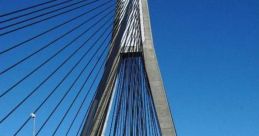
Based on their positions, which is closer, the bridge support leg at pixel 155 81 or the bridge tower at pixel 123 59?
the bridge support leg at pixel 155 81

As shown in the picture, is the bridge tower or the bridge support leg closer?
the bridge support leg

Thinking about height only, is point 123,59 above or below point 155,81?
above

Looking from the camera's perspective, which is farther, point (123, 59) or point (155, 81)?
point (123, 59)

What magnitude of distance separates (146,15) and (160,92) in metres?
3.55

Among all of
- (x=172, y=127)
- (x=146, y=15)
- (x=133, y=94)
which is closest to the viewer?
(x=172, y=127)

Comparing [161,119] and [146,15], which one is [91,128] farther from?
[146,15]

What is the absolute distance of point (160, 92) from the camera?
2284 cm

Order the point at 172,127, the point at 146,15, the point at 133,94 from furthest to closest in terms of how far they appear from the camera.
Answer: the point at 146,15, the point at 133,94, the point at 172,127

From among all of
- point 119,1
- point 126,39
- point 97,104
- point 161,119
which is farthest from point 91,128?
point 119,1

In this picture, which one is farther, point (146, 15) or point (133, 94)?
point (146, 15)

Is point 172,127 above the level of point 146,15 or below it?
below

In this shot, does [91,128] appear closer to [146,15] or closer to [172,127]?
[172,127]

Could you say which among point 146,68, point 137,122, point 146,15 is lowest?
point 137,122

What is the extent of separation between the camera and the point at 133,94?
23.4 meters
